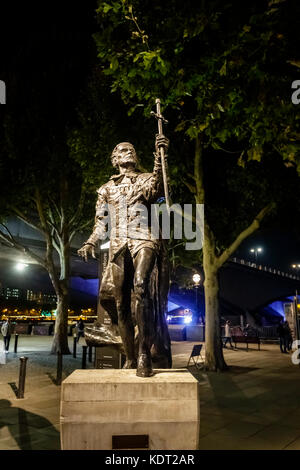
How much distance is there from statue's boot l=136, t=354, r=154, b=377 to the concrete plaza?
2.34m

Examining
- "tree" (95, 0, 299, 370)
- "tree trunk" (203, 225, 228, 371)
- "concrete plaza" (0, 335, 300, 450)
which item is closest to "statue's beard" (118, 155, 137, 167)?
"tree" (95, 0, 299, 370)

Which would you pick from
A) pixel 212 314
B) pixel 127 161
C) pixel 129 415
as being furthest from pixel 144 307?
pixel 212 314

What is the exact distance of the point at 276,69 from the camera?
7500 millimetres

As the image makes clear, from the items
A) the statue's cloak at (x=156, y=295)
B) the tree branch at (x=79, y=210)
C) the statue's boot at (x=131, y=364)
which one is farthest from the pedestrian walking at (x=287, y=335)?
the statue's boot at (x=131, y=364)

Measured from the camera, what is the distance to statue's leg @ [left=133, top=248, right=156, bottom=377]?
3824 millimetres

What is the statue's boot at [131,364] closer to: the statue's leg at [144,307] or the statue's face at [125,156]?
the statue's leg at [144,307]

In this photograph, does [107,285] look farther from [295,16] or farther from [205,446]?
[295,16]

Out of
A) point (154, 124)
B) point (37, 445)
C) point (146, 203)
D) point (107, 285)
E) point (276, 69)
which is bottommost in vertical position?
point (37, 445)

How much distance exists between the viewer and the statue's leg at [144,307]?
12.5ft

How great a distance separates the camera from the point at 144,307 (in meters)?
3.97

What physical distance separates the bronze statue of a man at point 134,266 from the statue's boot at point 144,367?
22cm

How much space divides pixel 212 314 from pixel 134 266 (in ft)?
29.8

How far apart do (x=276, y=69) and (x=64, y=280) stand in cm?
1330

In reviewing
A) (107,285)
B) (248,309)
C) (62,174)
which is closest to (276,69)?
(107,285)
